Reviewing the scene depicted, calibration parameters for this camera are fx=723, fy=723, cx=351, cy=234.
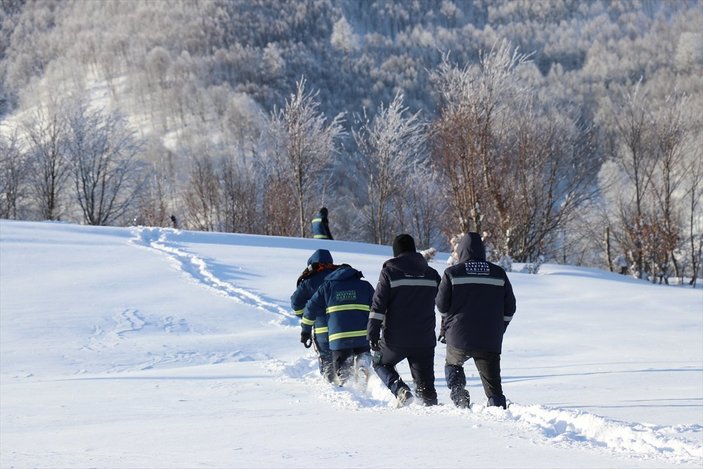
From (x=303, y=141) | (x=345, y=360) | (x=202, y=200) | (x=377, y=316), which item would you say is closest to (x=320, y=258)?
(x=345, y=360)

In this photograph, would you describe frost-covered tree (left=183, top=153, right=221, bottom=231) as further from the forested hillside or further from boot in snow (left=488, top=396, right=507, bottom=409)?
boot in snow (left=488, top=396, right=507, bottom=409)

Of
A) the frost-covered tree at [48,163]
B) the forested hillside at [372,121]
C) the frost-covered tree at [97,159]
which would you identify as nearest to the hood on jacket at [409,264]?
the forested hillside at [372,121]

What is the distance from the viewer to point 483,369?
6684 mm

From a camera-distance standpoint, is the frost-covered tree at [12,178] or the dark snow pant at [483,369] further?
the frost-covered tree at [12,178]

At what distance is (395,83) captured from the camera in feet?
419

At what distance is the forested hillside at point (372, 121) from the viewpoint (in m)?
26.6

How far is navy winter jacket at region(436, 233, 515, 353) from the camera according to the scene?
658 cm

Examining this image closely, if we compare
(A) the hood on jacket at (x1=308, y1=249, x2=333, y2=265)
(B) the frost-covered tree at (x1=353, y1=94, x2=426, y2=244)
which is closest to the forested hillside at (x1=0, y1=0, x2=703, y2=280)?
(B) the frost-covered tree at (x1=353, y1=94, x2=426, y2=244)

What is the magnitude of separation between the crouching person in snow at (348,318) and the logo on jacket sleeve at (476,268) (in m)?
1.57

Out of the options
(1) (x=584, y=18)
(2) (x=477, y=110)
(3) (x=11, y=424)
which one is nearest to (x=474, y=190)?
(2) (x=477, y=110)

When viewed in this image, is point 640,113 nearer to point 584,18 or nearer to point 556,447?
point 556,447

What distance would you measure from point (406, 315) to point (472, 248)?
976 millimetres

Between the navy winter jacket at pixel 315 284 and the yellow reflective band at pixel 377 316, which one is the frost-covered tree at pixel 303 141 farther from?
the yellow reflective band at pixel 377 316

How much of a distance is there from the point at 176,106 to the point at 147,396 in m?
114
